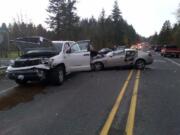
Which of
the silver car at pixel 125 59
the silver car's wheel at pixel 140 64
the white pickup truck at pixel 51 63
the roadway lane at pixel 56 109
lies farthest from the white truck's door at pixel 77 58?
the silver car's wheel at pixel 140 64

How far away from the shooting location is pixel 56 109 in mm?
8375

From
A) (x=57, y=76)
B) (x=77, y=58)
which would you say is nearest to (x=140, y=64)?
(x=77, y=58)

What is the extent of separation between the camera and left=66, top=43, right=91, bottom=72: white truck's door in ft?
46.9

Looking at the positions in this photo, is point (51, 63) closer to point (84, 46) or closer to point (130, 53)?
point (84, 46)

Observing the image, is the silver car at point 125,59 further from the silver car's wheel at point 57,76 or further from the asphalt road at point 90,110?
the asphalt road at point 90,110

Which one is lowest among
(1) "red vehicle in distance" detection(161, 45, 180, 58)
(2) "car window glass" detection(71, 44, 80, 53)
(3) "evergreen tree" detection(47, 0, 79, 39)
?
(1) "red vehicle in distance" detection(161, 45, 180, 58)

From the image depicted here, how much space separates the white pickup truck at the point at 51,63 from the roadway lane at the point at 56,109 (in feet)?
1.79

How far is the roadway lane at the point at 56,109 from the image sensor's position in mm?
6480

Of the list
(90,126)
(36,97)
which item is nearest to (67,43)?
(36,97)

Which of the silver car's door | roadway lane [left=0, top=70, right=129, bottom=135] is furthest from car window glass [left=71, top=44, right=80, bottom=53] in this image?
the silver car's door

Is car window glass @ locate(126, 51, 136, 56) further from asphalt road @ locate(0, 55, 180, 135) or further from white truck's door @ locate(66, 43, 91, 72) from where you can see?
asphalt road @ locate(0, 55, 180, 135)

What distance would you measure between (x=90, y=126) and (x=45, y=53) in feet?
23.7

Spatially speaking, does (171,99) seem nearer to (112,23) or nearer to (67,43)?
(67,43)

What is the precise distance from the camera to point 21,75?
12.1 metres
